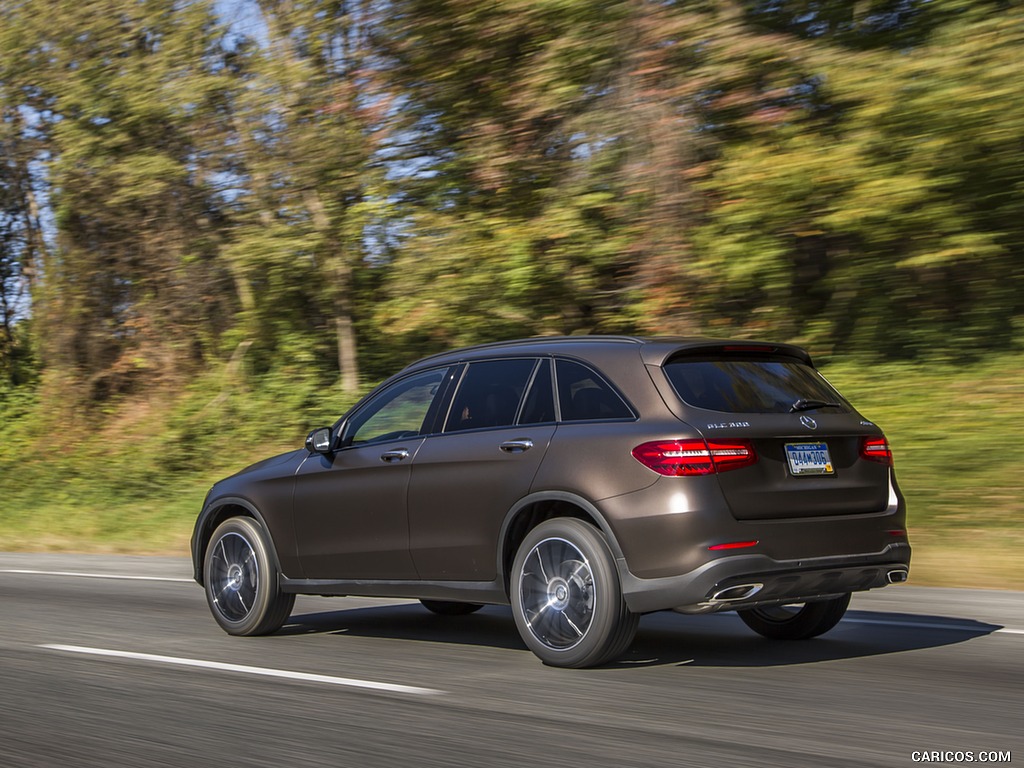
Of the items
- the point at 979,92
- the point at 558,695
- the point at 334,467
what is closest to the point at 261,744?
the point at 558,695

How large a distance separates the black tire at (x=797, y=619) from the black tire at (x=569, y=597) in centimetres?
138

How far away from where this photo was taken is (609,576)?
6.16 m

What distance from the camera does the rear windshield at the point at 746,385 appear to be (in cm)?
634

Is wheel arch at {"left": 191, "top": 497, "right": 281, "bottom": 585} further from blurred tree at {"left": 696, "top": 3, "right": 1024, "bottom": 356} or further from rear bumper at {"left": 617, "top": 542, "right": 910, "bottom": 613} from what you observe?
blurred tree at {"left": 696, "top": 3, "right": 1024, "bottom": 356}

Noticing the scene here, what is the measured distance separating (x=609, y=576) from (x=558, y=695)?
2.16 feet

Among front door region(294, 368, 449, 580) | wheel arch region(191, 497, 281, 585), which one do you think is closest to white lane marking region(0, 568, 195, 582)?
wheel arch region(191, 497, 281, 585)

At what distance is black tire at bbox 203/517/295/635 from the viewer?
813 centimetres

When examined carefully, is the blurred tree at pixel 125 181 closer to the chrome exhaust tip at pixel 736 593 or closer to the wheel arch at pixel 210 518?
the wheel arch at pixel 210 518

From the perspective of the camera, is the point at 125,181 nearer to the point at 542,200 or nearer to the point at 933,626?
the point at 542,200

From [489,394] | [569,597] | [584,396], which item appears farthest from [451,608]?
[584,396]

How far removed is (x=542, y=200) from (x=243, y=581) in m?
8.96

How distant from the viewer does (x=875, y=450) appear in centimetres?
674

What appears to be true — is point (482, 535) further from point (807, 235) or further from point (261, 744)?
point (807, 235)

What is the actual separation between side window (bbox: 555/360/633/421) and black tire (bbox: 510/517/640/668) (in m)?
0.57
